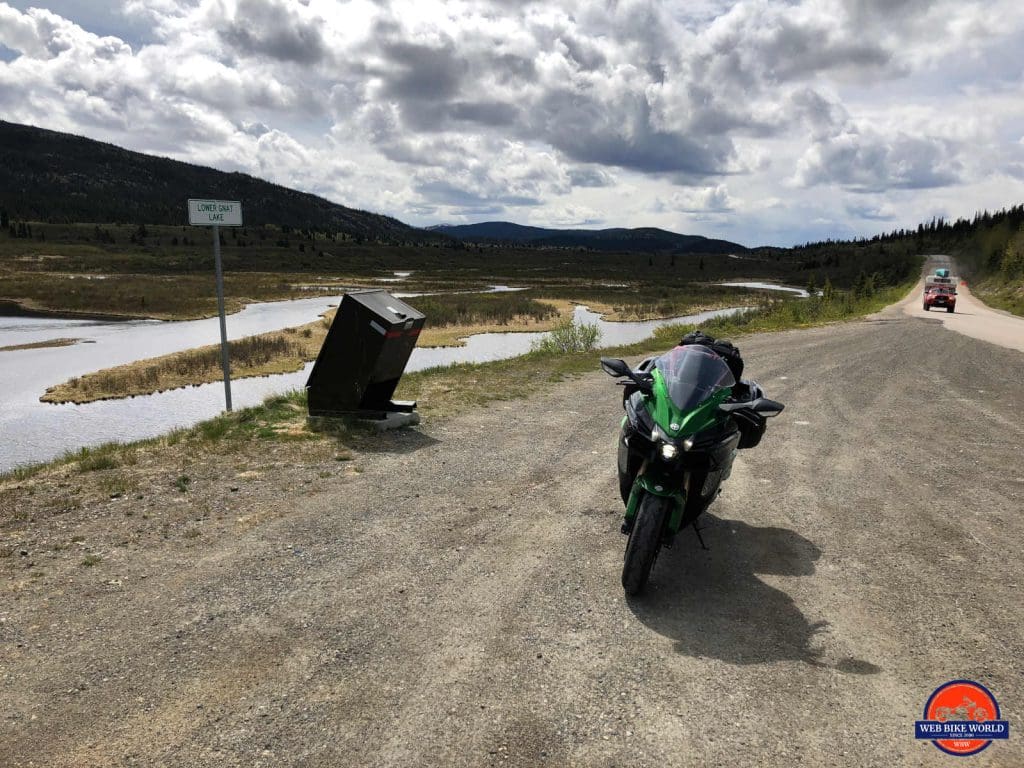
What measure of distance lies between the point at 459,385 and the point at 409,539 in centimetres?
891

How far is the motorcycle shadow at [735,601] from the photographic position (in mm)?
4559

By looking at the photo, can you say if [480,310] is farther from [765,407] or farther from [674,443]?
[674,443]

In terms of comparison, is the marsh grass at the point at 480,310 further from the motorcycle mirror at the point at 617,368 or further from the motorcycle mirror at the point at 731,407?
the motorcycle mirror at the point at 731,407

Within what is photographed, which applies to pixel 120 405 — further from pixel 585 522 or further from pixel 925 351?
pixel 925 351

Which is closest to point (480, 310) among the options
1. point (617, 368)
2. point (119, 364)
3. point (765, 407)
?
point (119, 364)

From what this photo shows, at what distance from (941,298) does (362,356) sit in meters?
37.8

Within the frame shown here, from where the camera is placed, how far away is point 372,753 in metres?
3.53

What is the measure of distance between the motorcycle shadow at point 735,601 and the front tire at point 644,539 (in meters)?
0.27

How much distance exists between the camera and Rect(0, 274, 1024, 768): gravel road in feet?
12.1

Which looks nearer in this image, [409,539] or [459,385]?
[409,539]

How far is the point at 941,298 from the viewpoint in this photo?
1451 inches

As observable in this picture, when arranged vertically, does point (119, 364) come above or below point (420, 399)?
below

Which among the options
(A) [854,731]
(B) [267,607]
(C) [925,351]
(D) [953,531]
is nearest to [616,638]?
(A) [854,731]

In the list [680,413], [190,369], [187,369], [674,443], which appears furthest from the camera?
[190,369]
